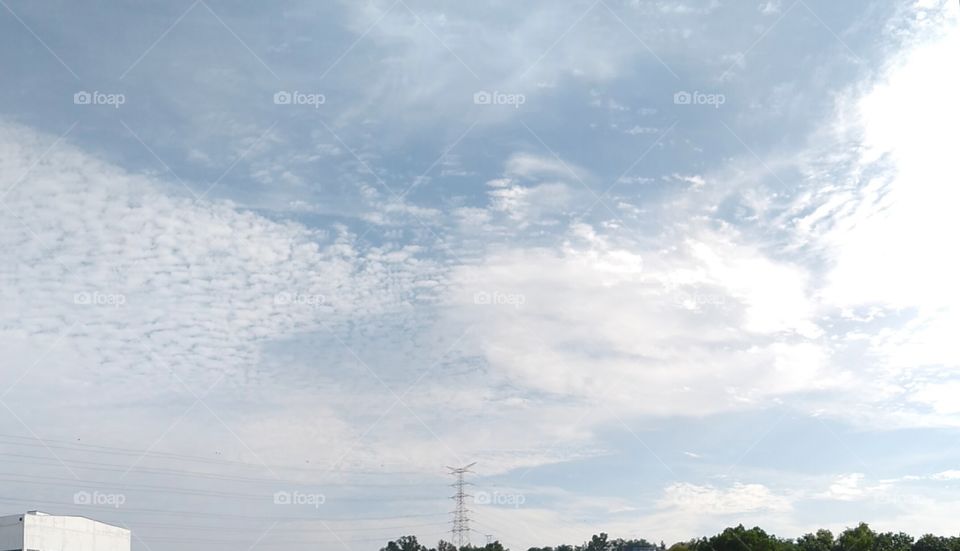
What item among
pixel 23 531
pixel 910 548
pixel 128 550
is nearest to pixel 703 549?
pixel 910 548

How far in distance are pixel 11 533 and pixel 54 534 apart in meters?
5.89

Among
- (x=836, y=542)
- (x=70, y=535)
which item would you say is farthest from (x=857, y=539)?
(x=70, y=535)

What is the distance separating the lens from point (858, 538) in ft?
494

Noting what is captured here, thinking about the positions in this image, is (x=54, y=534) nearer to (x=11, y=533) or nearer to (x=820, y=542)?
(x=11, y=533)

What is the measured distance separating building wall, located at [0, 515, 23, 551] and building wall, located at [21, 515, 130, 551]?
0.61 metres

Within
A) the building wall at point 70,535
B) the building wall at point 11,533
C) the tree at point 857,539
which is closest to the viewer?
the building wall at point 11,533

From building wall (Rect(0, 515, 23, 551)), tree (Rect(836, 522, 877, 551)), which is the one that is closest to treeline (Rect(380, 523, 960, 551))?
tree (Rect(836, 522, 877, 551))

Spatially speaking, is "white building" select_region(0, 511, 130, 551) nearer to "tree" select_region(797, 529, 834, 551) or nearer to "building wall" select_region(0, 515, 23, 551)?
"building wall" select_region(0, 515, 23, 551)

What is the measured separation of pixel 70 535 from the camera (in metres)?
108

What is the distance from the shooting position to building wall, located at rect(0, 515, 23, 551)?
324ft

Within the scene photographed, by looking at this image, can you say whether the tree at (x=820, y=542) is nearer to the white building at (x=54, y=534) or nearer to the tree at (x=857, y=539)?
the tree at (x=857, y=539)

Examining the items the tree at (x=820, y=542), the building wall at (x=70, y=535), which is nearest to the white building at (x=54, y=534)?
the building wall at (x=70, y=535)

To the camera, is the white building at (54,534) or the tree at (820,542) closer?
the white building at (54,534)

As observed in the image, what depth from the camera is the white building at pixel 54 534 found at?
326 feet
